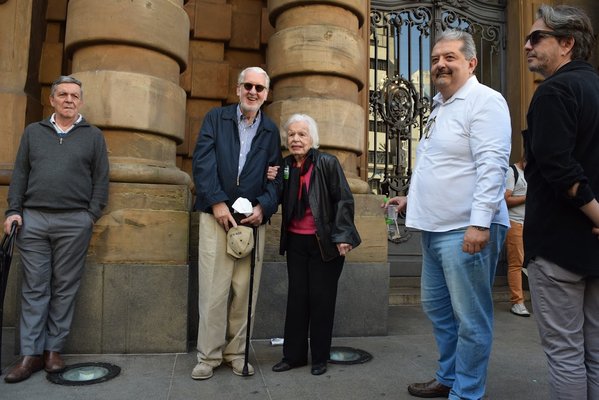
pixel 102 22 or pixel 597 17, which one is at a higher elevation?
pixel 597 17

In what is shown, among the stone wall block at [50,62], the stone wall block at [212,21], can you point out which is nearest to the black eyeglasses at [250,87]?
the stone wall block at [212,21]

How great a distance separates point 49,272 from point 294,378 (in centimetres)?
188

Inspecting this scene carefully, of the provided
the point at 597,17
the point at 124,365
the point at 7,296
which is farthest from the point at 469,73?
the point at 597,17

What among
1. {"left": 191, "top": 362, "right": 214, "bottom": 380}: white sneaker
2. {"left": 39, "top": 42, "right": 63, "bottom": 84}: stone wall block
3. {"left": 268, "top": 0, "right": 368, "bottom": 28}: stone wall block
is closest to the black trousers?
{"left": 191, "top": 362, "right": 214, "bottom": 380}: white sneaker

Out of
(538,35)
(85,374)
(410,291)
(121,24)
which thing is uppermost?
(121,24)

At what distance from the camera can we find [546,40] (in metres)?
2.13

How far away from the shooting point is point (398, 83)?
6898mm

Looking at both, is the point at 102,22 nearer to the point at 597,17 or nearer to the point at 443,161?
the point at 443,161

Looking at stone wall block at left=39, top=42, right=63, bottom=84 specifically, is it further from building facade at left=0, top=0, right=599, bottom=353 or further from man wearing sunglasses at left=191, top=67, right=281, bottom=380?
man wearing sunglasses at left=191, top=67, right=281, bottom=380

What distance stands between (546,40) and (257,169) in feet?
6.48

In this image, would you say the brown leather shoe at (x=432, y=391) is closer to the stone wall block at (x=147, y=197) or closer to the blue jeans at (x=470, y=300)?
the blue jeans at (x=470, y=300)

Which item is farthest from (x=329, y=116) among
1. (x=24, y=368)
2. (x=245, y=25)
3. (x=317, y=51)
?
(x=24, y=368)

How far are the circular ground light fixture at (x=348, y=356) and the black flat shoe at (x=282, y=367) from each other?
0.37 meters

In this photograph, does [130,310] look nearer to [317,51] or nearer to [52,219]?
[52,219]
